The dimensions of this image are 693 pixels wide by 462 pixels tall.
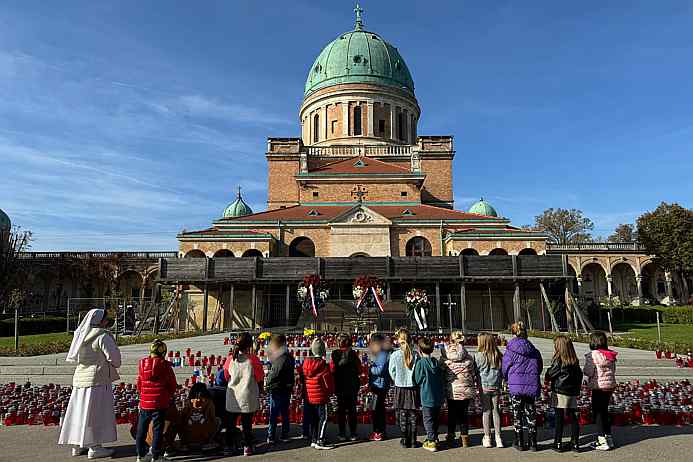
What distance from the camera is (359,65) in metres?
50.5

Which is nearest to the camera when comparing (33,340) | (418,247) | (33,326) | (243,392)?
(243,392)

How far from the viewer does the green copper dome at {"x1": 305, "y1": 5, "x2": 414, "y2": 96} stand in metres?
50.2

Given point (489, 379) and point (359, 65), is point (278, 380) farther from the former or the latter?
point (359, 65)

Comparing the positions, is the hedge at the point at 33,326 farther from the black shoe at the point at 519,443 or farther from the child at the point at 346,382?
the black shoe at the point at 519,443

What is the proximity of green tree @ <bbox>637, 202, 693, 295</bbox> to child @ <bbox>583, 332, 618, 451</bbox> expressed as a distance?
51207mm

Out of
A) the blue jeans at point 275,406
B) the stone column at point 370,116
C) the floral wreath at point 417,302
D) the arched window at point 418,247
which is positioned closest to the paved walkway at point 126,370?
the blue jeans at point 275,406

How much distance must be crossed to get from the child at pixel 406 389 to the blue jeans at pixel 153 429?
10.4 feet

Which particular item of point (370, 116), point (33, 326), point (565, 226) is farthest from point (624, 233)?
point (33, 326)

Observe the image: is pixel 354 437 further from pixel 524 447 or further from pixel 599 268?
pixel 599 268

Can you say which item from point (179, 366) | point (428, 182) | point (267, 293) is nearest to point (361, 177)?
point (428, 182)

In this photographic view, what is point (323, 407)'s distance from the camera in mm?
7324

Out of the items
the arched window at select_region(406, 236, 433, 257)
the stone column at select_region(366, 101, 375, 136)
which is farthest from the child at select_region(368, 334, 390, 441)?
the stone column at select_region(366, 101, 375, 136)

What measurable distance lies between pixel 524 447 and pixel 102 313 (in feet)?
19.9

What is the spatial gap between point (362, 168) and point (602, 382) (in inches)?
1378
